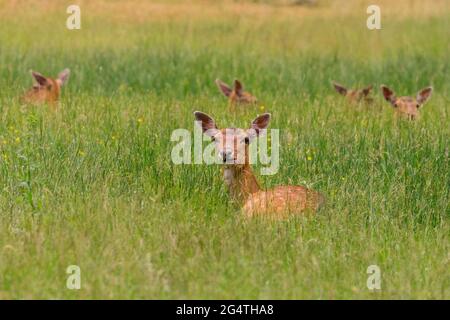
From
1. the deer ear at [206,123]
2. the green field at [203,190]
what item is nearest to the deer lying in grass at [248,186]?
the deer ear at [206,123]

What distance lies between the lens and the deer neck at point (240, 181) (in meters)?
10.6

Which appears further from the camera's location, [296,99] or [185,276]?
[296,99]

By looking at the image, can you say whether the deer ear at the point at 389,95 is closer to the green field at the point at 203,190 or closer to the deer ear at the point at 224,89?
the green field at the point at 203,190

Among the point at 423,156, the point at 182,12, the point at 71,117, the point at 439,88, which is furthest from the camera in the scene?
the point at 182,12

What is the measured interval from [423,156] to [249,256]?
119 inches

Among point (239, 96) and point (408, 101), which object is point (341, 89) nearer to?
point (408, 101)

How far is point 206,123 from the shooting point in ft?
35.6

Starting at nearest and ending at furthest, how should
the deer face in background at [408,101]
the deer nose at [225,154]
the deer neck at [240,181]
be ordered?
the deer nose at [225,154], the deer neck at [240,181], the deer face in background at [408,101]

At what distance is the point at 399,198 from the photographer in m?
10.4

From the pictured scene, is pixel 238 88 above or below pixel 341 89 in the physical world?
above

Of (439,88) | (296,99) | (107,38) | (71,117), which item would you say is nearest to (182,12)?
(107,38)

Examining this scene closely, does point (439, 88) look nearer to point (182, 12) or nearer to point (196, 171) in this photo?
point (196, 171)

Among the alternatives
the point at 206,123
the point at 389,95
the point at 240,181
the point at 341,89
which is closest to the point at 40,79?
the point at 341,89

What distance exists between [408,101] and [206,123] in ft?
14.6
